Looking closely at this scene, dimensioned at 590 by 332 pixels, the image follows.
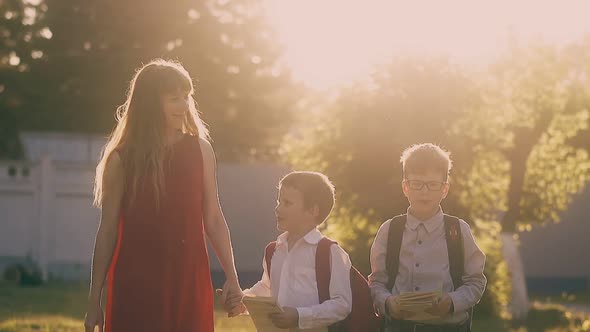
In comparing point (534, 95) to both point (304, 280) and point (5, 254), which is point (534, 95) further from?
point (304, 280)

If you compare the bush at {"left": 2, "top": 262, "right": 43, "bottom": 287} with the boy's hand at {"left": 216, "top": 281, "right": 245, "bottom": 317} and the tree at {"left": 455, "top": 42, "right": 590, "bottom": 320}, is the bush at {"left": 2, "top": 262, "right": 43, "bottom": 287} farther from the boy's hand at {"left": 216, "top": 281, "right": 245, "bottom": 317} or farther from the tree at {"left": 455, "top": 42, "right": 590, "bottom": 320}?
the boy's hand at {"left": 216, "top": 281, "right": 245, "bottom": 317}

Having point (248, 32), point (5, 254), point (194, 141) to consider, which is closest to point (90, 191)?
point (5, 254)

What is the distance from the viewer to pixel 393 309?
4910mm

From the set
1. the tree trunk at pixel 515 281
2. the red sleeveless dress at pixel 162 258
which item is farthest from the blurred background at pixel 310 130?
the red sleeveless dress at pixel 162 258

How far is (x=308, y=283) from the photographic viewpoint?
16.6ft

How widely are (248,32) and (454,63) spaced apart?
1712cm

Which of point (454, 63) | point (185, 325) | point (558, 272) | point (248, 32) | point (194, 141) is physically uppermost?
point (248, 32)

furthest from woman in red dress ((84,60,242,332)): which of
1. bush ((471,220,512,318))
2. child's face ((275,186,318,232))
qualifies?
bush ((471,220,512,318))

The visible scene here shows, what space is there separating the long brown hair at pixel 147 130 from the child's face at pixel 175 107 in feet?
0.07

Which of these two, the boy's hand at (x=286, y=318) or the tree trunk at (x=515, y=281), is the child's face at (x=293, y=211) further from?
the tree trunk at (x=515, y=281)

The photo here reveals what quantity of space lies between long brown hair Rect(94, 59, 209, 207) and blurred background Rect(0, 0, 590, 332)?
6380mm

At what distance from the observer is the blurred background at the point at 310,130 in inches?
542

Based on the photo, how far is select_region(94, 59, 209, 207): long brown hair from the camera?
546 cm

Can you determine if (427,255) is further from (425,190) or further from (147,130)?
(147,130)
